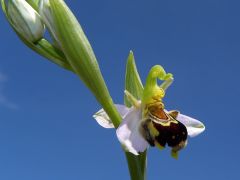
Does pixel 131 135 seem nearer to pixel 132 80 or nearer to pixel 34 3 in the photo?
pixel 132 80

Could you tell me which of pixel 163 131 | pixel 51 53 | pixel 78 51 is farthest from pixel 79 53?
pixel 163 131

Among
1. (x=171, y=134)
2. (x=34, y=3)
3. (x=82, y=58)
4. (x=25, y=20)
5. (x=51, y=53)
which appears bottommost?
(x=171, y=134)

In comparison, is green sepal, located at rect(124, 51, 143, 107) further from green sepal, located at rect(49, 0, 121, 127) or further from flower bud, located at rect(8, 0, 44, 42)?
flower bud, located at rect(8, 0, 44, 42)

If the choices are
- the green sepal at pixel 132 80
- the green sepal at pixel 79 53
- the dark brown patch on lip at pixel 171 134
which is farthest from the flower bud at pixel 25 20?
the dark brown patch on lip at pixel 171 134

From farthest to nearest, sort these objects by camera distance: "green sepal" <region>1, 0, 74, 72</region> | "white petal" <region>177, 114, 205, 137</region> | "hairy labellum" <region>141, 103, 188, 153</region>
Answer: "green sepal" <region>1, 0, 74, 72</region>
"white petal" <region>177, 114, 205, 137</region>
"hairy labellum" <region>141, 103, 188, 153</region>

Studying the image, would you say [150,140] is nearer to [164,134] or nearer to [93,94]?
[164,134]

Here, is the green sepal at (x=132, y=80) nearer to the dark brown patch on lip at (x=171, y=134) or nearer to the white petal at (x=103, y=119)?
the white petal at (x=103, y=119)

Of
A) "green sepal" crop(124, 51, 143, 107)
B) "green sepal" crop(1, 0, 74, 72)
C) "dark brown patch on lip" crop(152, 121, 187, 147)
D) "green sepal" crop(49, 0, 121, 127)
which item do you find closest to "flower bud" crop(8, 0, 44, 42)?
"green sepal" crop(1, 0, 74, 72)

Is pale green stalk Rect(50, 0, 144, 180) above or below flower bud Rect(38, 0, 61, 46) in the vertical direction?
below

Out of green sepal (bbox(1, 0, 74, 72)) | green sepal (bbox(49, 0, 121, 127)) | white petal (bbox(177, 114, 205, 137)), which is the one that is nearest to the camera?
green sepal (bbox(49, 0, 121, 127))
